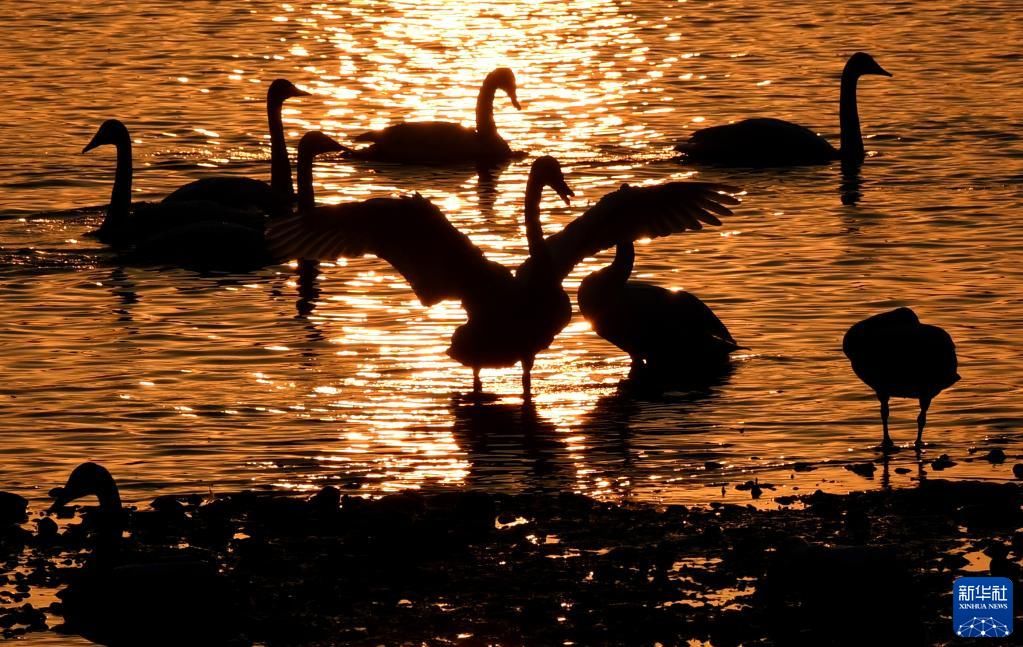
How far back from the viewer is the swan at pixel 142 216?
18.9 m

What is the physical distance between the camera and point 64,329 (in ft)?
53.3

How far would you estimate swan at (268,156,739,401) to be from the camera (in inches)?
539

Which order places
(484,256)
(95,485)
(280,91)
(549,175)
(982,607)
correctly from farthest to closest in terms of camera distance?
(280,91) → (549,175) → (484,256) → (95,485) → (982,607)

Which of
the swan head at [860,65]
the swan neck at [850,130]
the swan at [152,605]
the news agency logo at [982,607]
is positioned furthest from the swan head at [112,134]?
the news agency logo at [982,607]

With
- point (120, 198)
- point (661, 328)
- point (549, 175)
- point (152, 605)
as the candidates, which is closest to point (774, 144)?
point (120, 198)

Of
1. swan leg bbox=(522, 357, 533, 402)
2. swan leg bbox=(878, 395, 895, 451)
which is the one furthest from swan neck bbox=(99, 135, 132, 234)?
swan leg bbox=(878, 395, 895, 451)

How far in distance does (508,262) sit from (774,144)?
5.21 meters

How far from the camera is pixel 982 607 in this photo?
8.89 meters

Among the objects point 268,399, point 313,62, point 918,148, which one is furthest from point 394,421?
point 313,62

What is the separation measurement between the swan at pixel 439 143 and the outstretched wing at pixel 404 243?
29.9 feet

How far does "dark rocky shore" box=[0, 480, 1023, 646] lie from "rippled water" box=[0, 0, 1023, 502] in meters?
0.76

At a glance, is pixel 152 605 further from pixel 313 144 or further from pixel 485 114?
pixel 485 114

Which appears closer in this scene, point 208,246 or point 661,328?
point 661,328

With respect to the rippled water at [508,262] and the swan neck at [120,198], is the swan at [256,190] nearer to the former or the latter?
the swan neck at [120,198]
